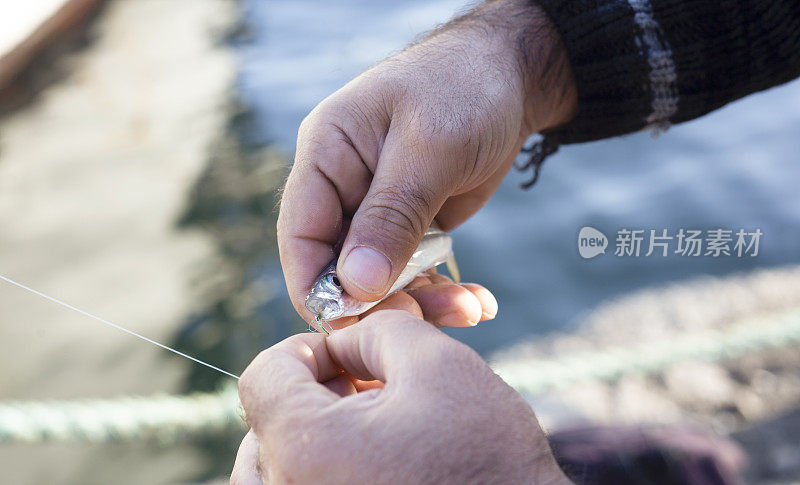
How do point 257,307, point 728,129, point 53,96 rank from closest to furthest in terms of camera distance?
1. point 257,307
2. point 728,129
3. point 53,96

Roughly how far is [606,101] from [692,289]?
1.40 m

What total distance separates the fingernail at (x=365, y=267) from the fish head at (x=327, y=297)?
0.26 feet

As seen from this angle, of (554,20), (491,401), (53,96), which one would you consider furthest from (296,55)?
(491,401)

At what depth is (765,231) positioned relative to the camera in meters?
3.38

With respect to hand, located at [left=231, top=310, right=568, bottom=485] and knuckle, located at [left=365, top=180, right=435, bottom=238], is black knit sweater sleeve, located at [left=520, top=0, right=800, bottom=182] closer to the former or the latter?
knuckle, located at [left=365, top=180, right=435, bottom=238]

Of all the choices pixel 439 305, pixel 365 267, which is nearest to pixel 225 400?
Answer: pixel 439 305

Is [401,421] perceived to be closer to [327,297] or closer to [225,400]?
[327,297]

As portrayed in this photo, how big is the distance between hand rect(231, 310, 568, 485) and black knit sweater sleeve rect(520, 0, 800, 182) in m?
1.50

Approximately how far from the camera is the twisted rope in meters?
2.60

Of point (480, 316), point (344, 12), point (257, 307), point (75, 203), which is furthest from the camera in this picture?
point (344, 12)

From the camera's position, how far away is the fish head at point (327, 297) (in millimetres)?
1636

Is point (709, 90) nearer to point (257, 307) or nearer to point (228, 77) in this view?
point (257, 307)

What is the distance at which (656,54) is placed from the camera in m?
2.18

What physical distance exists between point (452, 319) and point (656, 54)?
125cm
